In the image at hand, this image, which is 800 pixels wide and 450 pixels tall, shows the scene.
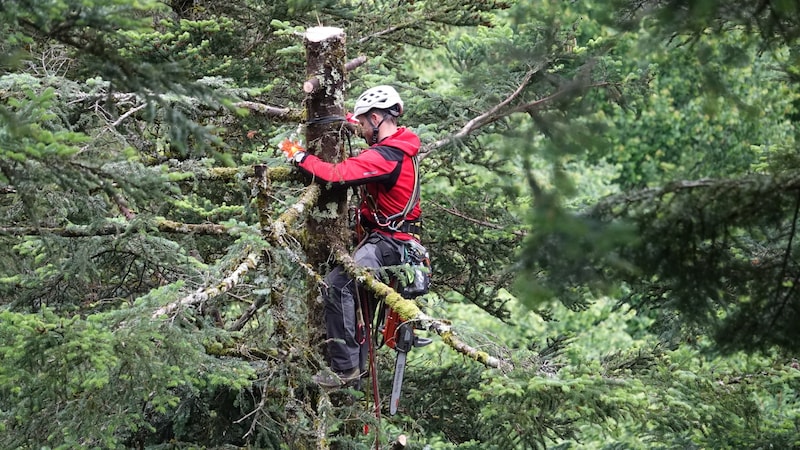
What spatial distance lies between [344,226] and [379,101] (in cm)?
79

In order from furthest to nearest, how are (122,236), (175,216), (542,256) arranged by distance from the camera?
(175,216) → (122,236) → (542,256)

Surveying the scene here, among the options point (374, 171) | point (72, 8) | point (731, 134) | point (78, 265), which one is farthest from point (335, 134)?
point (731, 134)

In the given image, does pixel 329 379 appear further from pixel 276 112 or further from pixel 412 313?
pixel 276 112

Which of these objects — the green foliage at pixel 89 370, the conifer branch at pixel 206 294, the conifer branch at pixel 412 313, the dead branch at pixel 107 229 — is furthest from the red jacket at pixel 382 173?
the green foliage at pixel 89 370

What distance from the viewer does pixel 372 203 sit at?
6.12 metres

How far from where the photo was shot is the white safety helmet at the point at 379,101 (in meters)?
5.86

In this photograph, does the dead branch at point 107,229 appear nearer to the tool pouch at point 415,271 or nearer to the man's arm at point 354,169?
the man's arm at point 354,169

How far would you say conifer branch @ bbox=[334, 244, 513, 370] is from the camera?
16.4 ft

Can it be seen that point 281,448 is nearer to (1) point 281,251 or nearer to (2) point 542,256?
(1) point 281,251

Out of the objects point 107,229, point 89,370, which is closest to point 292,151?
point 107,229

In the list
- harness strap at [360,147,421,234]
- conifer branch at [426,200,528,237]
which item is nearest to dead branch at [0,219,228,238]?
harness strap at [360,147,421,234]

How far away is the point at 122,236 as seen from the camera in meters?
5.54

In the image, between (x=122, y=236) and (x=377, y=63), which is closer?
(x=122, y=236)

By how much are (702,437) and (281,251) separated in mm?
3161
